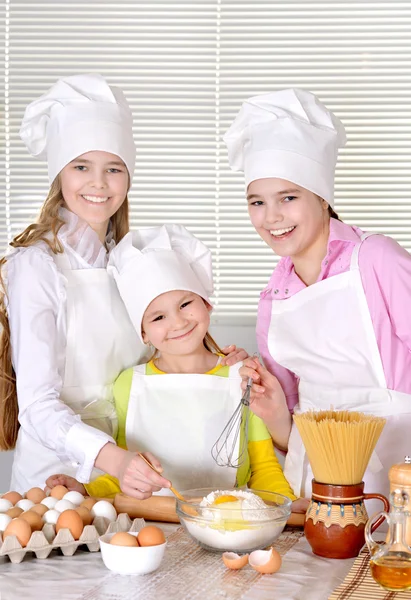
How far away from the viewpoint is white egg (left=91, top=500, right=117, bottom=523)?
58.6 inches

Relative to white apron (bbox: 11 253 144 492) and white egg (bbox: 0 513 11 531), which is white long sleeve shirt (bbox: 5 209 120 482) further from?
white egg (bbox: 0 513 11 531)

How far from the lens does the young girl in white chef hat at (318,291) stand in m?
1.77

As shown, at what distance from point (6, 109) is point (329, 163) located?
1681mm

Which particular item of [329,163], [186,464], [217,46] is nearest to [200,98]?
[217,46]

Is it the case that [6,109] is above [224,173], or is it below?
above

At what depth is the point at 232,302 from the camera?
314 cm

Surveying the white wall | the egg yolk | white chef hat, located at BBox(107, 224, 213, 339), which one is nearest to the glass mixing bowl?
the egg yolk

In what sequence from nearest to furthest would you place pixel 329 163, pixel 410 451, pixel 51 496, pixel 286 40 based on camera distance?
pixel 51 496
pixel 410 451
pixel 329 163
pixel 286 40

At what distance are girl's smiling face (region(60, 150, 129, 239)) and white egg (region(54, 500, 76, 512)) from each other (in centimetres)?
72

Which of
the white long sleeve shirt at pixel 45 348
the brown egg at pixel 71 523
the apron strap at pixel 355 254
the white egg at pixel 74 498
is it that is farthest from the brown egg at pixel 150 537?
the apron strap at pixel 355 254

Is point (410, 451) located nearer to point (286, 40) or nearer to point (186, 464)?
point (186, 464)

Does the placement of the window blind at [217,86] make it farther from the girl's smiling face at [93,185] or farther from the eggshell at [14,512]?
the eggshell at [14,512]

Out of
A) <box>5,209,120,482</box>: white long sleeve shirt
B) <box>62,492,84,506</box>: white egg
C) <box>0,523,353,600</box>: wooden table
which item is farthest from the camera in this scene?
<box>5,209,120,482</box>: white long sleeve shirt

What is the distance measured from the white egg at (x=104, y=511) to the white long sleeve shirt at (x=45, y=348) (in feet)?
0.50
